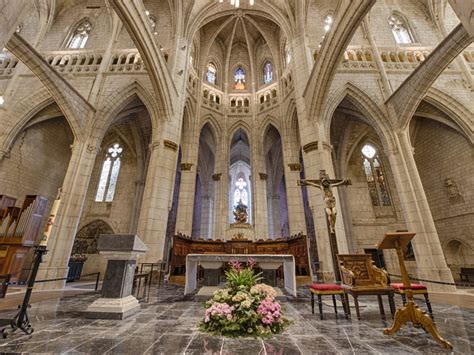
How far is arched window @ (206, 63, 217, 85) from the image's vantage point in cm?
1698

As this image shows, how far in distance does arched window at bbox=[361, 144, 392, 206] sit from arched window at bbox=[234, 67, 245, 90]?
417 inches

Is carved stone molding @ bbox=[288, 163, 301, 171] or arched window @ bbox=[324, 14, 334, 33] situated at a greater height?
arched window @ bbox=[324, 14, 334, 33]

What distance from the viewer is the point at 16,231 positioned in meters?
8.55

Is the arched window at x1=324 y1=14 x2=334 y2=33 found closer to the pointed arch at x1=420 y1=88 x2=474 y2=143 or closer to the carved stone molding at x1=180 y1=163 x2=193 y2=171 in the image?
the pointed arch at x1=420 y1=88 x2=474 y2=143

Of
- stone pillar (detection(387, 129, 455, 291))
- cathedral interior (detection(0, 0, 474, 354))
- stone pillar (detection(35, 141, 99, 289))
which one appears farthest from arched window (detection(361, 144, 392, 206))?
stone pillar (detection(35, 141, 99, 289))

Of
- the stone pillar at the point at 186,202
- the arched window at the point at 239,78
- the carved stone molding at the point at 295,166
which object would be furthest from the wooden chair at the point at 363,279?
the arched window at the point at 239,78

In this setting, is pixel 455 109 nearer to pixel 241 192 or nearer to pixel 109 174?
pixel 241 192

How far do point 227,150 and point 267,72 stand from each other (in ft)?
25.8

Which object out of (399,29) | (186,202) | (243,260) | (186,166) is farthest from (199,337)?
(399,29)

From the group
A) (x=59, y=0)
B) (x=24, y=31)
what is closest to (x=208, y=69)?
(x=59, y=0)

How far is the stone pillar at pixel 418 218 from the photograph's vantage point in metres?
7.99

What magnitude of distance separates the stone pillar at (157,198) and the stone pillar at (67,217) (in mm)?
2648

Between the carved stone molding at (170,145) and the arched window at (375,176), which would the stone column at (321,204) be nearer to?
the carved stone molding at (170,145)

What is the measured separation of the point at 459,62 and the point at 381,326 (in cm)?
1417
